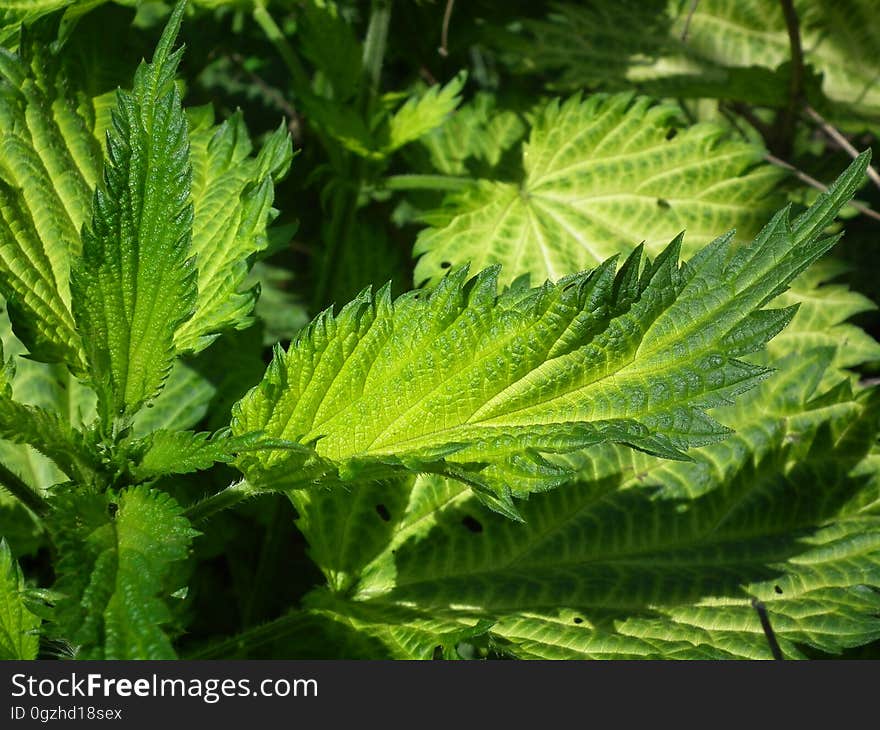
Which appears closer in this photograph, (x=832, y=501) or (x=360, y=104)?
(x=832, y=501)

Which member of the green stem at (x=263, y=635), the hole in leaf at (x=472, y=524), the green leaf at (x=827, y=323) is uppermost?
the green leaf at (x=827, y=323)

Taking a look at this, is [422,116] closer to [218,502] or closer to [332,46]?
[332,46]

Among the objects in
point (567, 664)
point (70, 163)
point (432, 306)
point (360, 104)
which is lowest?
point (567, 664)

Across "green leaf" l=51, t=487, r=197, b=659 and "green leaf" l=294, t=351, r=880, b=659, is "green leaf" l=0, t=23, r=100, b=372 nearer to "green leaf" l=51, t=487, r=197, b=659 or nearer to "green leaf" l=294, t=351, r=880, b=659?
"green leaf" l=51, t=487, r=197, b=659

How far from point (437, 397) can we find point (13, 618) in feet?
2.16

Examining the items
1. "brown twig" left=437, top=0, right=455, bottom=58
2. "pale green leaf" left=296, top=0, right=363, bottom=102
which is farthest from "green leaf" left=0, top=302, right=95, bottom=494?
"brown twig" left=437, top=0, right=455, bottom=58

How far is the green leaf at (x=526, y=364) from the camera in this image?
49.5 inches

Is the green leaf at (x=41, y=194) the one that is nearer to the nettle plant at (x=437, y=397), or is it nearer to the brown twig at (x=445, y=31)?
the nettle plant at (x=437, y=397)

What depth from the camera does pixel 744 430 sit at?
1.88 meters

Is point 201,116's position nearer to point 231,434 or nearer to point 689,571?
point 231,434

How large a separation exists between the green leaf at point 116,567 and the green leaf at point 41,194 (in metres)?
0.28

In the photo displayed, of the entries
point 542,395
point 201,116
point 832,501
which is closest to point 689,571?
point 832,501

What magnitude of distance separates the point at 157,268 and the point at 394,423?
38 centimetres

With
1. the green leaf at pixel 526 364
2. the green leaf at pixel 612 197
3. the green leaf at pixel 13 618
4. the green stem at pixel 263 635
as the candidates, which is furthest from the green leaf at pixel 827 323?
the green leaf at pixel 13 618
